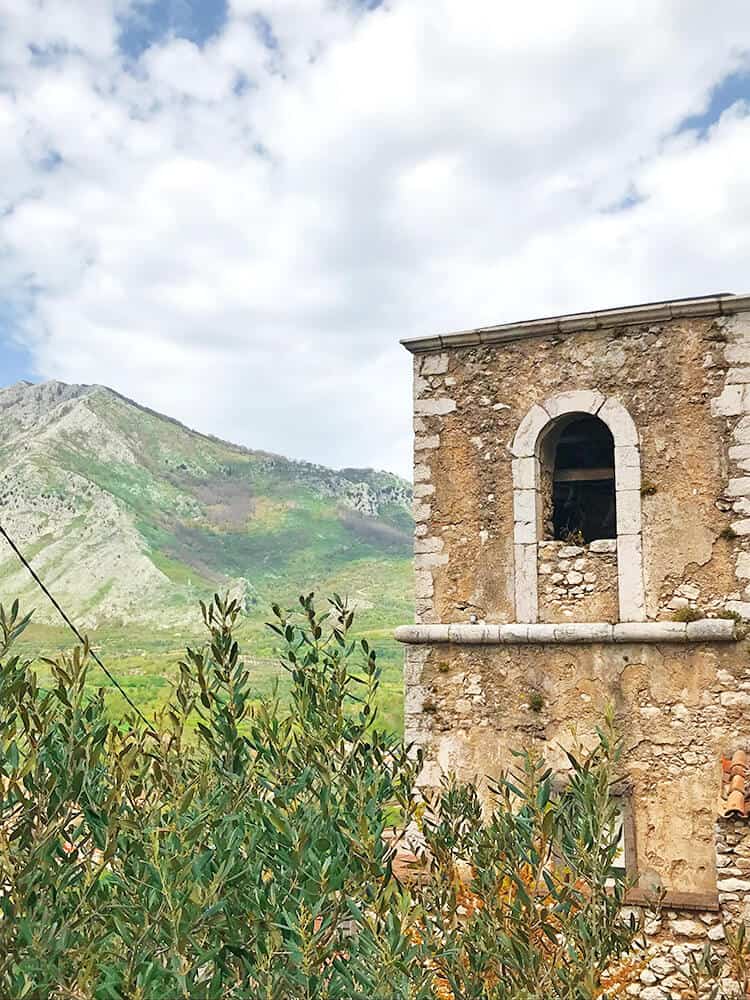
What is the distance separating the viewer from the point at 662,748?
809cm

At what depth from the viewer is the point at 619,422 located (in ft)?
28.4

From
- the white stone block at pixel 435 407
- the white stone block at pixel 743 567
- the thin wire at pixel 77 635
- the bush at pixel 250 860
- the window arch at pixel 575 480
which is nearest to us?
the bush at pixel 250 860

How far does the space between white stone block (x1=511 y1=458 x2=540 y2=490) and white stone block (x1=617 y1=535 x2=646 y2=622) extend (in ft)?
2.95

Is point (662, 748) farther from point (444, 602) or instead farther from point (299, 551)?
point (299, 551)

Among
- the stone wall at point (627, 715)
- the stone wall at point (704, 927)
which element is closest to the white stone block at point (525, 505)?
the stone wall at point (627, 715)

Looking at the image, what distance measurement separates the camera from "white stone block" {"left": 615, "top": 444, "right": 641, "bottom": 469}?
8562 millimetres

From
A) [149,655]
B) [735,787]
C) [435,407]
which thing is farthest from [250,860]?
[149,655]

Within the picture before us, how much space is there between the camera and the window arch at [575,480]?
27.8 feet

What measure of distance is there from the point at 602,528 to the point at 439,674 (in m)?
2.19

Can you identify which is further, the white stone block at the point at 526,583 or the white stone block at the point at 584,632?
the white stone block at the point at 526,583

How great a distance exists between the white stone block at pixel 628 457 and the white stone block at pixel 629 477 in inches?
0.7

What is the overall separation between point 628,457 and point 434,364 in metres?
2.02

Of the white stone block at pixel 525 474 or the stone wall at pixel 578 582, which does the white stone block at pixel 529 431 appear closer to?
the white stone block at pixel 525 474

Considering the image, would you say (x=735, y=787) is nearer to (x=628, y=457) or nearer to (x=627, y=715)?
(x=627, y=715)
